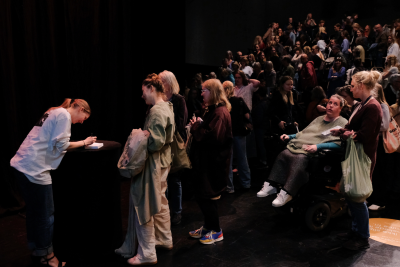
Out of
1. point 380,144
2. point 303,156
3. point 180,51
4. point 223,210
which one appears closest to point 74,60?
point 180,51

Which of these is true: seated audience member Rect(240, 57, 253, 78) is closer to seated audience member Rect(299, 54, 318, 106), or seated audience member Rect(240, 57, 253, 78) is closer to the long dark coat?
seated audience member Rect(299, 54, 318, 106)

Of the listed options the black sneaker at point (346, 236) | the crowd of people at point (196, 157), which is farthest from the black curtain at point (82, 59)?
the black sneaker at point (346, 236)

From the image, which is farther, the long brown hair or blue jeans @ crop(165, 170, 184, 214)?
the long brown hair

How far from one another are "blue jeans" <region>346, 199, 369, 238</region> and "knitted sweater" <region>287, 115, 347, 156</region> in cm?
68

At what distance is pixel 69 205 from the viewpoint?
2740 mm

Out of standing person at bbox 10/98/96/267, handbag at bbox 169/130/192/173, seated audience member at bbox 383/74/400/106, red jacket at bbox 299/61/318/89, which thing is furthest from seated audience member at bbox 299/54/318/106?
standing person at bbox 10/98/96/267

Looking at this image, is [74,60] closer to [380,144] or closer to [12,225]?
[12,225]

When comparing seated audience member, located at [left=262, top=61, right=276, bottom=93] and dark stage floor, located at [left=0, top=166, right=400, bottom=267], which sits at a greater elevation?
seated audience member, located at [left=262, top=61, right=276, bottom=93]

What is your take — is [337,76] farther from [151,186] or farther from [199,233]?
[151,186]

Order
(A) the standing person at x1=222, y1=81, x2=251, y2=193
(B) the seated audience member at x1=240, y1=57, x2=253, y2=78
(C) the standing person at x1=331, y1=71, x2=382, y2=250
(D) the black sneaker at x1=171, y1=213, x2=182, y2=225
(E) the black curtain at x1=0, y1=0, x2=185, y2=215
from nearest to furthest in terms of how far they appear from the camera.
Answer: (C) the standing person at x1=331, y1=71, x2=382, y2=250 → (D) the black sneaker at x1=171, y1=213, x2=182, y2=225 → (E) the black curtain at x1=0, y1=0, x2=185, y2=215 → (A) the standing person at x1=222, y1=81, x2=251, y2=193 → (B) the seated audience member at x1=240, y1=57, x2=253, y2=78

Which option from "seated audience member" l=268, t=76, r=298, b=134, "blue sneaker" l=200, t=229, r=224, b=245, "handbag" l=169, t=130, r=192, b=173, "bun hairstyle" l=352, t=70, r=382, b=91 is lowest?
"blue sneaker" l=200, t=229, r=224, b=245

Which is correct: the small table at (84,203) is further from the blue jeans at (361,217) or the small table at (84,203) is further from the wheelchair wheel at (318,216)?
the blue jeans at (361,217)

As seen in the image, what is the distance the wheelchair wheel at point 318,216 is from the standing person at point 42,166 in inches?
96.3

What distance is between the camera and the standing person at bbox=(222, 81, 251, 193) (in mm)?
4527
